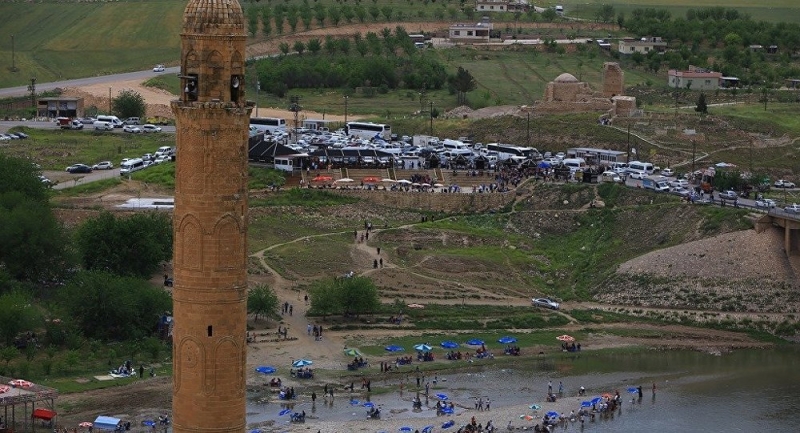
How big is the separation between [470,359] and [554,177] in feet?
121

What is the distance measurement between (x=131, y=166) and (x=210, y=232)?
3570 inches

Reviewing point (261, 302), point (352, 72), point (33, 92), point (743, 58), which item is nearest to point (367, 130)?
point (352, 72)

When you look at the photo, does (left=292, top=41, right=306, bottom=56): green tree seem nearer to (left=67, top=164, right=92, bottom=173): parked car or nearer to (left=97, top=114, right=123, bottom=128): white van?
(left=97, top=114, right=123, bottom=128): white van

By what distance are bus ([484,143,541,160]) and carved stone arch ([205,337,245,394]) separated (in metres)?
98.4

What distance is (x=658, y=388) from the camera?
87062 millimetres

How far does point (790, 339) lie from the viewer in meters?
99.7

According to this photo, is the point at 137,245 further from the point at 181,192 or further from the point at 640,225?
the point at 181,192

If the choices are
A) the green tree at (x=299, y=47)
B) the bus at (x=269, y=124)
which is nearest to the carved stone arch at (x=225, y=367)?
the bus at (x=269, y=124)

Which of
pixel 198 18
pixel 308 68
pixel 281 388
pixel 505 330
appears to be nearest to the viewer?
pixel 198 18

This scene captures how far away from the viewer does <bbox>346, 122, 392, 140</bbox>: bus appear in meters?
142

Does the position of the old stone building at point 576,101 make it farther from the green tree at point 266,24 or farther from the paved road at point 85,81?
the green tree at point 266,24

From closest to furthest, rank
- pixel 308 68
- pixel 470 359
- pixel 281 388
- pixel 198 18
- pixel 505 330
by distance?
pixel 198 18
pixel 281 388
pixel 470 359
pixel 505 330
pixel 308 68

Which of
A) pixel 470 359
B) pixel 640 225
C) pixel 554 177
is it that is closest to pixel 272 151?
pixel 554 177

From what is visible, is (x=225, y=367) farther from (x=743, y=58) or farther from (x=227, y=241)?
(x=743, y=58)
